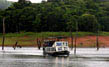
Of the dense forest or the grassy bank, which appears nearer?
the grassy bank

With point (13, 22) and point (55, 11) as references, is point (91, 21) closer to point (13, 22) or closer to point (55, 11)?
point (55, 11)

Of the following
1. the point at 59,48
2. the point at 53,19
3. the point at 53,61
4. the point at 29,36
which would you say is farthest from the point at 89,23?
the point at 53,61

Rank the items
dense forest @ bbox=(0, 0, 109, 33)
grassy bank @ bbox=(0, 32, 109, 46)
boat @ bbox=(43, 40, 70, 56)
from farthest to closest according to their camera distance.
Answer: dense forest @ bbox=(0, 0, 109, 33) → grassy bank @ bbox=(0, 32, 109, 46) → boat @ bbox=(43, 40, 70, 56)

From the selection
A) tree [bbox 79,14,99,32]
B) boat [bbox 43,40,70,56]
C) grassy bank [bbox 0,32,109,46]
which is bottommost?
grassy bank [bbox 0,32,109,46]

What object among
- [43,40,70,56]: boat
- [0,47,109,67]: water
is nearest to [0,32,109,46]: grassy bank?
[43,40,70,56]: boat

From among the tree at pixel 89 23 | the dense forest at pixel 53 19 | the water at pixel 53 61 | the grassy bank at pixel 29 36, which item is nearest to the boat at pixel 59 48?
the water at pixel 53 61

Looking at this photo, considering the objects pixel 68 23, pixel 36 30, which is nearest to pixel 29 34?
pixel 36 30

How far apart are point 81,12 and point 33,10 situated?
2166 centimetres

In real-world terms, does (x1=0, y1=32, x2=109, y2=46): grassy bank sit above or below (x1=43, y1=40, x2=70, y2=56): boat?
below

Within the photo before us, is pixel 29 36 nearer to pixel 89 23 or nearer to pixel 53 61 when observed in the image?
pixel 89 23

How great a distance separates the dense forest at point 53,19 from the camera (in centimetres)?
16312

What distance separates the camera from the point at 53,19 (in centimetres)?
16712

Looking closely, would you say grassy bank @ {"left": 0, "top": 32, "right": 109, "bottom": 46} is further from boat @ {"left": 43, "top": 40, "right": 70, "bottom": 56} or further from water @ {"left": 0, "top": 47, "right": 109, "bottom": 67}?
water @ {"left": 0, "top": 47, "right": 109, "bottom": 67}

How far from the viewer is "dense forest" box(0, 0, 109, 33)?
163125 millimetres
